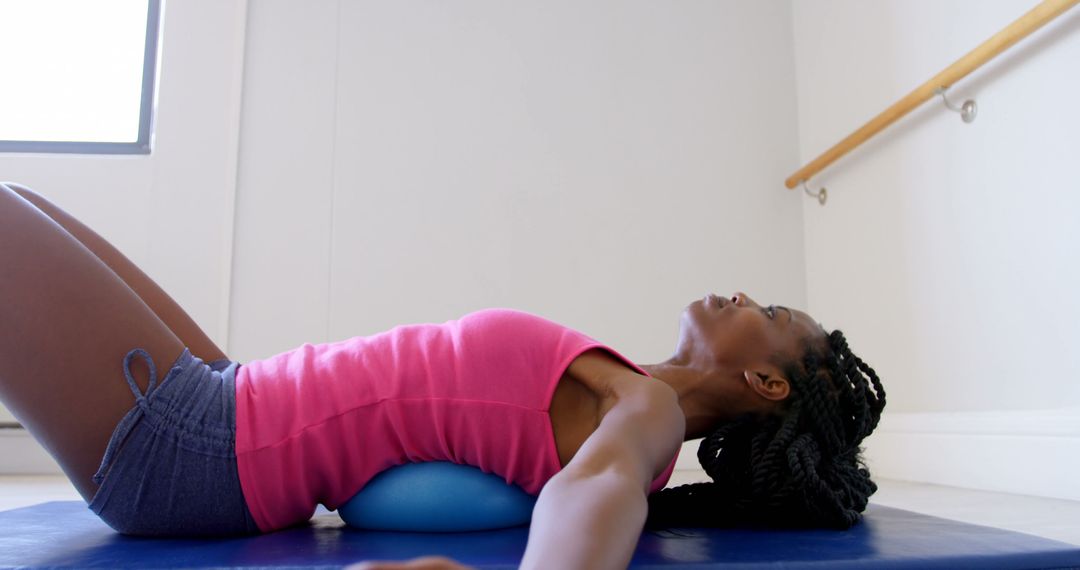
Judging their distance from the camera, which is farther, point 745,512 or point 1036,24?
point 1036,24

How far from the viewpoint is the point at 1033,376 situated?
2.18 meters

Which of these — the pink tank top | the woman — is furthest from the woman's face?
the pink tank top

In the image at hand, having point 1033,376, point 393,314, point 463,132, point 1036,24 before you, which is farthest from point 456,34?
point 1033,376

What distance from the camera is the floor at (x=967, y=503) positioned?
5.31 feet

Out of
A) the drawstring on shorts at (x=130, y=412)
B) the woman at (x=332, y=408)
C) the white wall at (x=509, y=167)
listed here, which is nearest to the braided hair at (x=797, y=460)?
the woman at (x=332, y=408)

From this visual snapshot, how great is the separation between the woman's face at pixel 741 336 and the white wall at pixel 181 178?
2274 millimetres

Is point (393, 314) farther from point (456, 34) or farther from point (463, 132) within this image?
point (456, 34)

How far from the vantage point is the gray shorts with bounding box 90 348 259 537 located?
1.17 meters

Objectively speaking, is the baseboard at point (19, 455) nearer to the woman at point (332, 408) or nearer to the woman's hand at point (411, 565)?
the woman at point (332, 408)

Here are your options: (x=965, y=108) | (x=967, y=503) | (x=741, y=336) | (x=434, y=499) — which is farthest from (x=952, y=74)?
(x=434, y=499)

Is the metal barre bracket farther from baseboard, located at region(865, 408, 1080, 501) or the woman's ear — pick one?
the woman's ear

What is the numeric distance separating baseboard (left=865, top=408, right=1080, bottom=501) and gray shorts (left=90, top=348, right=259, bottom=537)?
1885 millimetres

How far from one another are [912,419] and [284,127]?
2539 mm

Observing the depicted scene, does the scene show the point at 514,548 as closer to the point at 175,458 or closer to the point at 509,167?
the point at 175,458
